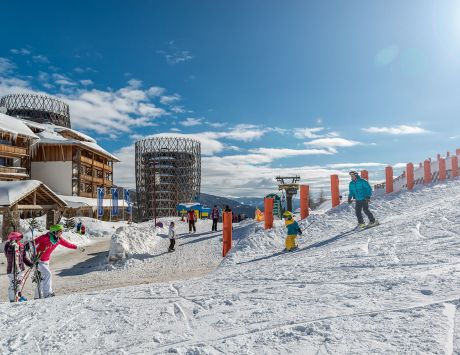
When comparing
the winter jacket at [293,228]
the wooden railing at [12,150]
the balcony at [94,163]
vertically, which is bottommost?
the winter jacket at [293,228]

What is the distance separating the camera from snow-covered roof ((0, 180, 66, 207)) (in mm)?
20828

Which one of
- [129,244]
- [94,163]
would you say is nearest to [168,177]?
[94,163]

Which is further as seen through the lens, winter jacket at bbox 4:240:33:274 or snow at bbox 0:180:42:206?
snow at bbox 0:180:42:206

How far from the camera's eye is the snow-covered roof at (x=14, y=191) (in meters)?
20.8

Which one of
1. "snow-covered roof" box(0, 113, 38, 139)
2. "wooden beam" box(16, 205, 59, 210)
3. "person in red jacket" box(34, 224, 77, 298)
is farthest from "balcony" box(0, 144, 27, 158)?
"person in red jacket" box(34, 224, 77, 298)

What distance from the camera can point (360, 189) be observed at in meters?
10.8

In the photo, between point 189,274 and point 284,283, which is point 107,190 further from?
point 284,283

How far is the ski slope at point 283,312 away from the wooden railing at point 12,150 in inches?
1382

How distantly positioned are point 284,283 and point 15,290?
20.4ft

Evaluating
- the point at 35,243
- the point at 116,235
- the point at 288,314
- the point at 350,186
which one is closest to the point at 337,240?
the point at 350,186

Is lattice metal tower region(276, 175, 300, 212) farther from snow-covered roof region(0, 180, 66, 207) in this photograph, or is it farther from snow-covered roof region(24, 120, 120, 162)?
snow-covered roof region(24, 120, 120, 162)

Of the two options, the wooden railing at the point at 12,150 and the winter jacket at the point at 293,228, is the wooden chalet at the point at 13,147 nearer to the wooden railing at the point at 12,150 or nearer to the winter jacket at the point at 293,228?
the wooden railing at the point at 12,150

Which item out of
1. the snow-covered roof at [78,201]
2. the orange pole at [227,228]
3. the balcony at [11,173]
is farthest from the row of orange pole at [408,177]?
the snow-covered roof at [78,201]

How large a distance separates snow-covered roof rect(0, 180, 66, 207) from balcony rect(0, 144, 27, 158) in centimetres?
1494
